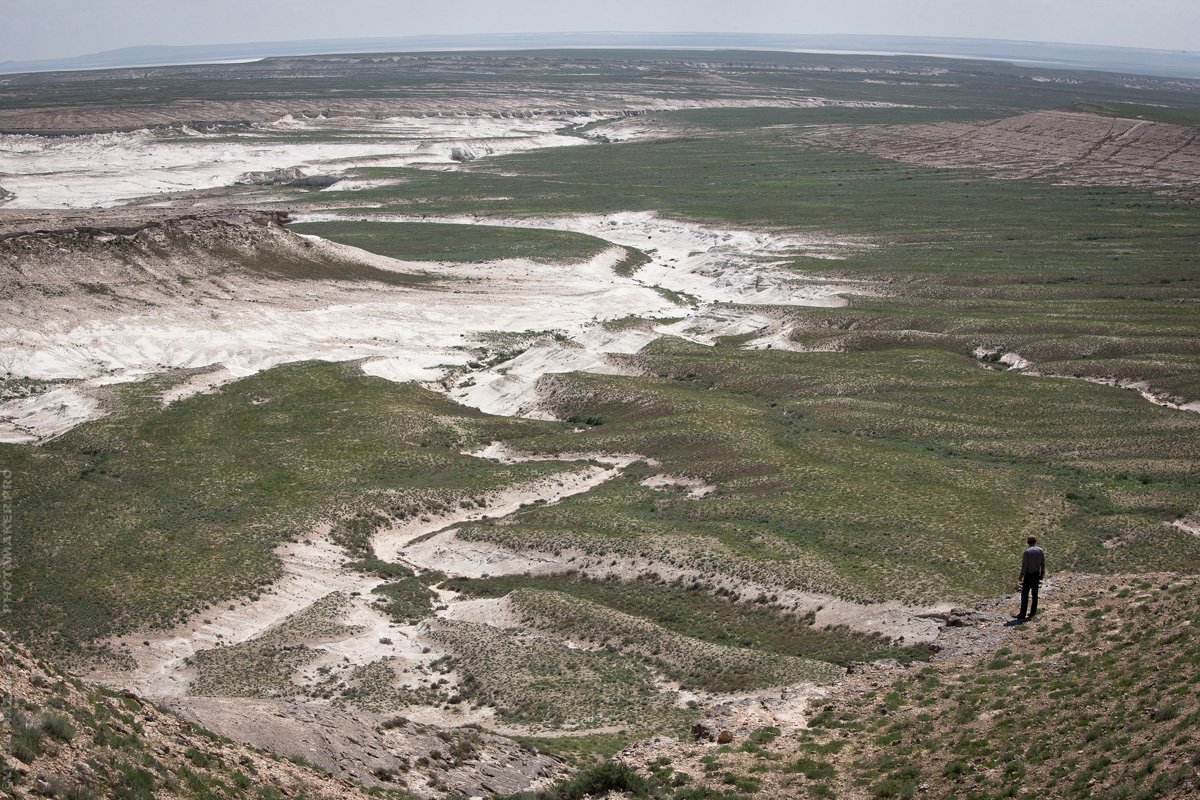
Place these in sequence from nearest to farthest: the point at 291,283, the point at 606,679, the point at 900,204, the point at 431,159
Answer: the point at 606,679, the point at 291,283, the point at 900,204, the point at 431,159

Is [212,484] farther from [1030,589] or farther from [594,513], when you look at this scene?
[1030,589]

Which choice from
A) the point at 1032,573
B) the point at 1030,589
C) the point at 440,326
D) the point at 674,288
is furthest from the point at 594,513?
the point at 674,288

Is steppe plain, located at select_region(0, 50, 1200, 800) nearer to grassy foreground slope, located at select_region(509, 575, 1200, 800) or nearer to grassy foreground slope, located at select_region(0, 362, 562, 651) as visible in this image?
grassy foreground slope, located at select_region(509, 575, 1200, 800)

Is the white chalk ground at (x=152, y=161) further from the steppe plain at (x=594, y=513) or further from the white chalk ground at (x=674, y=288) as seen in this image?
the steppe plain at (x=594, y=513)

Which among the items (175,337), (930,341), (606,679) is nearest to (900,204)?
(930,341)

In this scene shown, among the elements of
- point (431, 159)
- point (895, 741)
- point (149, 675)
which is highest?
point (431, 159)

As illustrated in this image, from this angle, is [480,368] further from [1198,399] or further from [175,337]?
[1198,399]

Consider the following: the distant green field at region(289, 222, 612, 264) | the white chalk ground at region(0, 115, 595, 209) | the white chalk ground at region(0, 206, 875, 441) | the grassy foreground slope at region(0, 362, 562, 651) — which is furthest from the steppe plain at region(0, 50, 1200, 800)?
the white chalk ground at region(0, 115, 595, 209)
